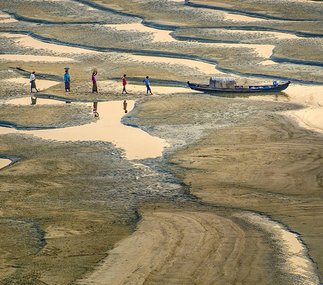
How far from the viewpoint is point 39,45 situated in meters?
56.7

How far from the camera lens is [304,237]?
75.8 ft

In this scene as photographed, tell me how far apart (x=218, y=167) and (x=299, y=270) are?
9.19 meters

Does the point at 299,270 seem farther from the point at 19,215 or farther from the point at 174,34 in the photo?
the point at 174,34

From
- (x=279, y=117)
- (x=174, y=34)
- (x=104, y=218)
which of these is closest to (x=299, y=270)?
(x=104, y=218)

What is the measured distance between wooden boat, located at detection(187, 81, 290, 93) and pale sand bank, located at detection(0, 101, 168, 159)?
17.7 ft

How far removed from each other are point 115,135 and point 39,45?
23.0m

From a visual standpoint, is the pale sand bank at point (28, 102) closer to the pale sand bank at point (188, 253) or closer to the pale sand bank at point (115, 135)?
the pale sand bank at point (115, 135)

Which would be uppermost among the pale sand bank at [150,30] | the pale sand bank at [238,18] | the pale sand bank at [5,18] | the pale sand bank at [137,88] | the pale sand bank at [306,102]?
the pale sand bank at [238,18]

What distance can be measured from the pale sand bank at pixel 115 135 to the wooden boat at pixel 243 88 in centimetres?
538

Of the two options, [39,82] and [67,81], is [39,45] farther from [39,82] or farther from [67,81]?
[67,81]

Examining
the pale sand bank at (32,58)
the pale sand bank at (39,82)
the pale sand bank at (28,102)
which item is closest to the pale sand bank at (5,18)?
the pale sand bank at (32,58)

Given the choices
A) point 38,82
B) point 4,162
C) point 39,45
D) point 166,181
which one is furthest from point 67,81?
point 166,181

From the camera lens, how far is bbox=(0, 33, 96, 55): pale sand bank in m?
54.5

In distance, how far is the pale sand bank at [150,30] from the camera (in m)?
56.6
